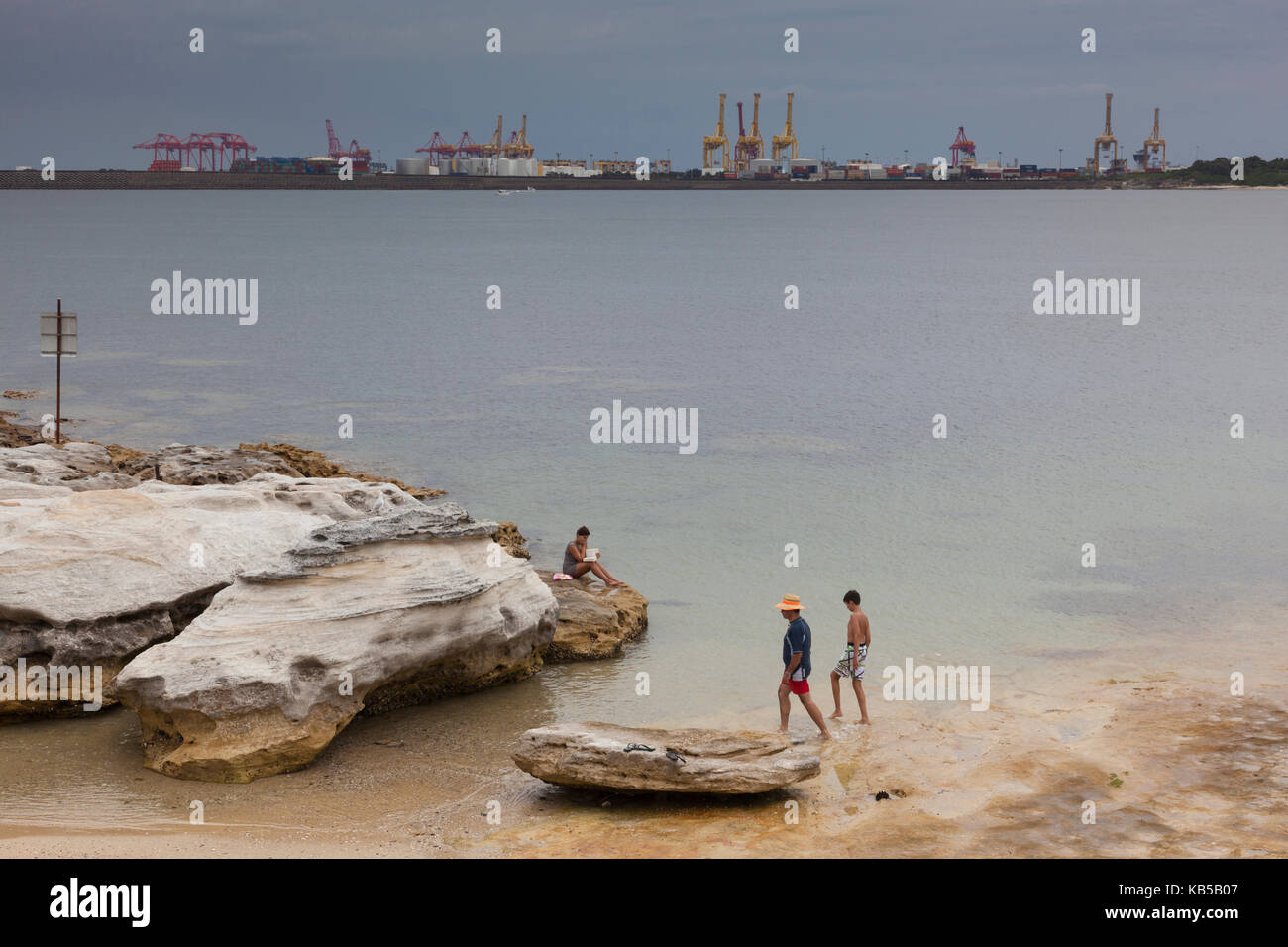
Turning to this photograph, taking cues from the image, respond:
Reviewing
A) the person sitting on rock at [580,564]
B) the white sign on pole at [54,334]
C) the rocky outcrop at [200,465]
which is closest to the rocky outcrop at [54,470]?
the rocky outcrop at [200,465]

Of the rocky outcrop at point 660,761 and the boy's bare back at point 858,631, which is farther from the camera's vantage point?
the boy's bare back at point 858,631

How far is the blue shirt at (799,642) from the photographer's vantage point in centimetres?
1418

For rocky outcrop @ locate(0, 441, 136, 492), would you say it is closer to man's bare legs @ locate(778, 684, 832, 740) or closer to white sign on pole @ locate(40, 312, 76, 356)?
white sign on pole @ locate(40, 312, 76, 356)

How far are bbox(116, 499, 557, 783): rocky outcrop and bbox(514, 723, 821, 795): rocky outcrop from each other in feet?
7.79

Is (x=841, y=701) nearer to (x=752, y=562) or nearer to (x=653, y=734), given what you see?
(x=653, y=734)

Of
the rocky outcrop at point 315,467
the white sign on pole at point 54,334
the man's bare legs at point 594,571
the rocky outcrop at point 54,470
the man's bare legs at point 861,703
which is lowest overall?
the man's bare legs at point 861,703

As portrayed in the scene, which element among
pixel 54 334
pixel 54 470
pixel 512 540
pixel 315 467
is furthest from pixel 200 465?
pixel 512 540

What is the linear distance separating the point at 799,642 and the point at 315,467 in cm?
1423

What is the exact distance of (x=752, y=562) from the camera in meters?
22.4

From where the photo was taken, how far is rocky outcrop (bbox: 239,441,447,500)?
25.5 meters

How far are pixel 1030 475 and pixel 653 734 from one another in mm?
19163

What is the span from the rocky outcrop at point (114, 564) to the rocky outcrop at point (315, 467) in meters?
8.11

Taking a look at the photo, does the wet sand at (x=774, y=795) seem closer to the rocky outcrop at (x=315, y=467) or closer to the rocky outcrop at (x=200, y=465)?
the rocky outcrop at (x=200, y=465)

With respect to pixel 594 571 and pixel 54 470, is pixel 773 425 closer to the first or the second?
pixel 594 571
